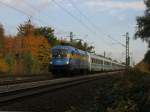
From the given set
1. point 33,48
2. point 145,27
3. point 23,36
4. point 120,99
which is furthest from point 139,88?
point 23,36

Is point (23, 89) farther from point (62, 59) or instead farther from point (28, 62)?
point (28, 62)

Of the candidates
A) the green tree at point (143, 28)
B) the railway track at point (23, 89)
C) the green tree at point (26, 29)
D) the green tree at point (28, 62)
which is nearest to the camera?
the railway track at point (23, 89)

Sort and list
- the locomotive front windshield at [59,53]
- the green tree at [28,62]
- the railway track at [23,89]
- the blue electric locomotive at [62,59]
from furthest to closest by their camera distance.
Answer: the green tree at [28,62], the locomotive front windshield at [59,53], the blue electric locomotive at [62,59], the railway track at [23,89]

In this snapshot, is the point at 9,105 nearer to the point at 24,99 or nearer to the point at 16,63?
the point at 24,99

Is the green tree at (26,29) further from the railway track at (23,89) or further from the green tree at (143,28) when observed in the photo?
the railway track at (23,89)

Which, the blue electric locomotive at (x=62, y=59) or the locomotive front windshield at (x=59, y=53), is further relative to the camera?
the locomotive front windshield at (x=59, y=53)

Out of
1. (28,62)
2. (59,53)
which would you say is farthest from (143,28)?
(59,53)

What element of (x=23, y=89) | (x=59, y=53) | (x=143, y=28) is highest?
(x=143, y=28)

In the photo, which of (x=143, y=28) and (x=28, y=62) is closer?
(x=143, y=28)

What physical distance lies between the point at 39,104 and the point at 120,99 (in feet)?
20.2

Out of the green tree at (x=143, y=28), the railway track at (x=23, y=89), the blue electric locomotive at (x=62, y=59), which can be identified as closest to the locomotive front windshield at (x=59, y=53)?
the blue electric locomotive at (x=62, y=59)

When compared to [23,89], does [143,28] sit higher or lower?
higher

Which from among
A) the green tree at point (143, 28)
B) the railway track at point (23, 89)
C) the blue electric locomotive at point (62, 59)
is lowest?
the railway track at point (23, 89)

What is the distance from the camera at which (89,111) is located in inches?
556
